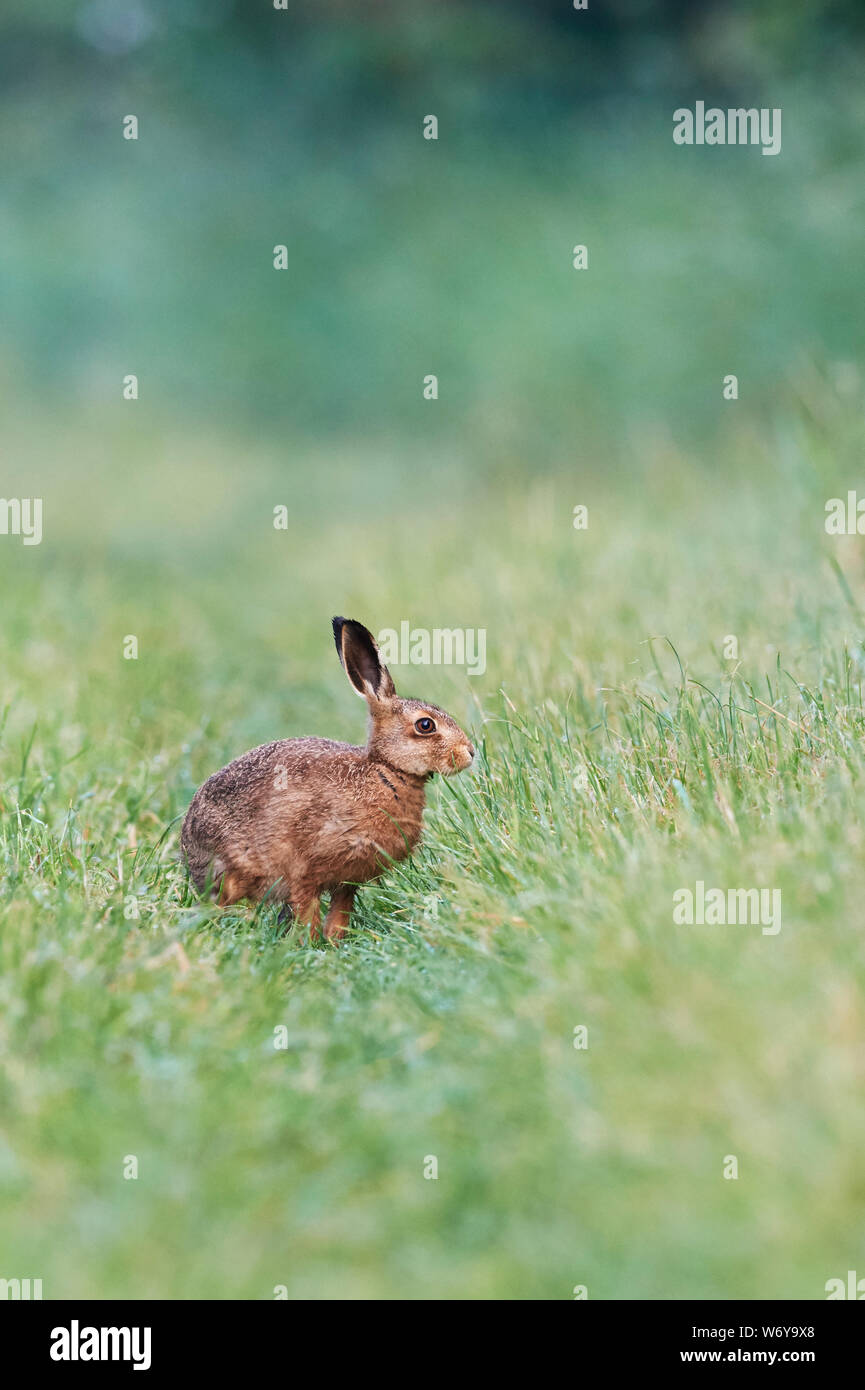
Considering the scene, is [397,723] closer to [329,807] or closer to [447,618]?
[329,807]

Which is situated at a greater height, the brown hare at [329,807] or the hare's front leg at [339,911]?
the brown hare at [329,807]

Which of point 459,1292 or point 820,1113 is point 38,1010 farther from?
point 820,1113

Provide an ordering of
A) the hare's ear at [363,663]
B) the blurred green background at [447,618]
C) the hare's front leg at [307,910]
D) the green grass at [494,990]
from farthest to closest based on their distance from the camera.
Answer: the hare's ear at [363,663] → the hare's front leg at [307,910] → the blurred green background at [447,618] → the green grass at [494,990]

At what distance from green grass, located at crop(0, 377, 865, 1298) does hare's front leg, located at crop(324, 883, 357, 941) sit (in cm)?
16

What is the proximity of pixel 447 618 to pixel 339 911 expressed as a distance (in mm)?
3405

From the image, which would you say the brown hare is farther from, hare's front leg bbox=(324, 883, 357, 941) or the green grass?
the green grass

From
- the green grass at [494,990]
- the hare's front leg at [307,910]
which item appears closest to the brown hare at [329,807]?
the hare's front leg at [307,910]

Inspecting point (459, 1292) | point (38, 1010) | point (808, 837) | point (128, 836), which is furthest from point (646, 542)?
point (459, 1292)

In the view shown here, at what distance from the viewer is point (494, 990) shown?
4605mm

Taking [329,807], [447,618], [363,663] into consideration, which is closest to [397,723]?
[363,663]

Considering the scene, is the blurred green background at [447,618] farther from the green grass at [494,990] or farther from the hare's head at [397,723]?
the hare's head at [397,723]

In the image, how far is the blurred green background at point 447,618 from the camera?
365 centimetres

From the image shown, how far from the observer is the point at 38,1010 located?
14.4 ft

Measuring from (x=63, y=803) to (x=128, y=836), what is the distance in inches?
14.5
